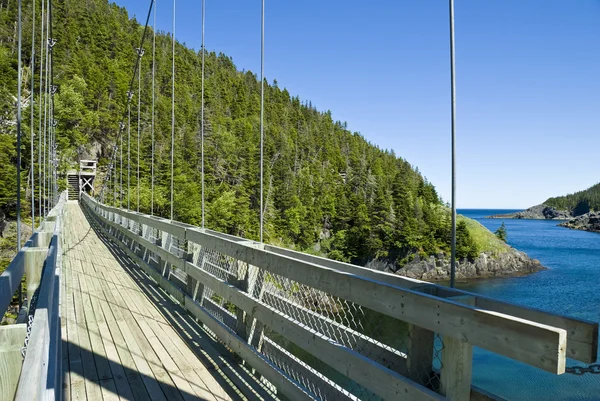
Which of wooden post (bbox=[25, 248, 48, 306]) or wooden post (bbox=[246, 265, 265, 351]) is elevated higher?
wooden post (bbox=[25, 248, 48, 306])

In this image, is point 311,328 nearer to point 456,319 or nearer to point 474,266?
point 456,319

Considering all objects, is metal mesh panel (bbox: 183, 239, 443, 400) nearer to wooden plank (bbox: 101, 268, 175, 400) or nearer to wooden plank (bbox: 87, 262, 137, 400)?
wooden plank (bbox: 101, 268, 175, 400)

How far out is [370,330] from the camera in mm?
2539

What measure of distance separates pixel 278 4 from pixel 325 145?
8760cm

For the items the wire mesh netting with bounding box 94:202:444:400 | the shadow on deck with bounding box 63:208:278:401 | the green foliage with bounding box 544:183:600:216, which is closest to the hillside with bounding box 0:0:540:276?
the wire mesh netting with bounding box 94:202:444:400

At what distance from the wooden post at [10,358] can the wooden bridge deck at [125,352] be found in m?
2.16

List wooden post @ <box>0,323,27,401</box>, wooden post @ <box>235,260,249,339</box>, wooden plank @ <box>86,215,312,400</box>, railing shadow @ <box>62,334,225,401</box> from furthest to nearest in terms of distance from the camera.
Answer: wooden post @ <box>235,260,249,339</box>
railing shadow @ <box>62,334,225,401</box>
wooden plank @ <box>86,215,312,400</box>
wooden post @ <box>0,323,27,401</box>

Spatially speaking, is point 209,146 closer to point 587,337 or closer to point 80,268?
point 80,268

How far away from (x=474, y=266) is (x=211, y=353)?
174ft

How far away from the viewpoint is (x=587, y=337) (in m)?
1.48

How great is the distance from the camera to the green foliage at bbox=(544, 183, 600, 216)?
330 feet

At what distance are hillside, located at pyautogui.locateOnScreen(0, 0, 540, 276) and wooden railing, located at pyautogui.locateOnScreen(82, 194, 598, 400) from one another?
35343 millimetres

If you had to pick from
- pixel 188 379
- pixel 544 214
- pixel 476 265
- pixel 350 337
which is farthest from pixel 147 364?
pixel 544 214

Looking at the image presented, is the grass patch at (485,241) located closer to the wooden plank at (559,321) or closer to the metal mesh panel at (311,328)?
the metal mesh panel at (311,328)
